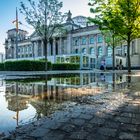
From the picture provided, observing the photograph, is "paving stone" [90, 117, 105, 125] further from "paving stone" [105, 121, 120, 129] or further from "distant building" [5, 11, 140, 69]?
"distant building" [5, 11, 140, 69]

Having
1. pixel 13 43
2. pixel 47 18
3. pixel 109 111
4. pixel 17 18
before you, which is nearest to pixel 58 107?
pixel 109 111

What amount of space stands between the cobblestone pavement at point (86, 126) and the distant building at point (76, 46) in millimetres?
46201

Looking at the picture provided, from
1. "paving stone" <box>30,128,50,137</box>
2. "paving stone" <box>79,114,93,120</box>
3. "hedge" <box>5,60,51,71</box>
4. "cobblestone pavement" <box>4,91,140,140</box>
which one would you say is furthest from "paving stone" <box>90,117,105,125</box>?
"hedge" <box>5,60,51,71</box>

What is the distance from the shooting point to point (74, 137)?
319 cm

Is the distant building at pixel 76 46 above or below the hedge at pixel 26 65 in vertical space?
above

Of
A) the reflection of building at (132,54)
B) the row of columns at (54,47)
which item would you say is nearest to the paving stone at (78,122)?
the reflection of building at (132,54)

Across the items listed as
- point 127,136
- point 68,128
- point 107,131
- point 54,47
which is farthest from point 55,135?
point 54,47

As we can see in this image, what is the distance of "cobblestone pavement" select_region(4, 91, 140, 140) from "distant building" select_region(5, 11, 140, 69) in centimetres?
4620

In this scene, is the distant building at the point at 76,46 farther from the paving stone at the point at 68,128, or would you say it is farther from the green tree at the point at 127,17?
the paving stone at the point at 68,128

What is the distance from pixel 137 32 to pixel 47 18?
11358 millimetres

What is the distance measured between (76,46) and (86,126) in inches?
3292

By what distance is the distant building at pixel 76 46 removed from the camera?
58.3 m

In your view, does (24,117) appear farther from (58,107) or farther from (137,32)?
(137,32)

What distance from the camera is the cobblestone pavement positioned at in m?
3.24
